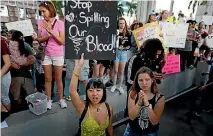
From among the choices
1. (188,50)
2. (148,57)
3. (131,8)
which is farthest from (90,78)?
(131,8)

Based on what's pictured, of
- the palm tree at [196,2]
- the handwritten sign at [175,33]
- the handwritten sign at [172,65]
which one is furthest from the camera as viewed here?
the palm tree at [196,2]

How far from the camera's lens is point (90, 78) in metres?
2.54

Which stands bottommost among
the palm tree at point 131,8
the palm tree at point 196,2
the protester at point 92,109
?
the protester at point 92,109

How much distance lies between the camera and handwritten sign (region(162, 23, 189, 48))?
4.14m

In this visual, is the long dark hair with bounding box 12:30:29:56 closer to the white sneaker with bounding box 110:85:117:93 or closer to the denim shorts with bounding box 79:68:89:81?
the denim shorts with bounding box 79:68:89:81

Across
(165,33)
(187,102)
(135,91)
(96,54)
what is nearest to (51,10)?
(96,54)

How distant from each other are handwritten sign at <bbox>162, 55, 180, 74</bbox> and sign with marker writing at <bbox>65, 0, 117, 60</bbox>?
9.15ft

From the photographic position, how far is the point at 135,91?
2.08 m

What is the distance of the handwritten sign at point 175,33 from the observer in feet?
13.6

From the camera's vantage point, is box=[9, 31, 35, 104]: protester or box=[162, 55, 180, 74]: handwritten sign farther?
box=[162, 55, 180, 74]: handwritten sign

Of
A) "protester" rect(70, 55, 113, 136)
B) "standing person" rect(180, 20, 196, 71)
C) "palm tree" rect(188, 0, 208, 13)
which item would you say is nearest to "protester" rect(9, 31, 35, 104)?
"protester" rect(70, 55, 113, 136)

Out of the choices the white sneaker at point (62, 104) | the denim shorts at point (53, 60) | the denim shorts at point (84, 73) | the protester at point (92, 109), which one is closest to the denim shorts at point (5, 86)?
the denim shorts at point (53, 60)

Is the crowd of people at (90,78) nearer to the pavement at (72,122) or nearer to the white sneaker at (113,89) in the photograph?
the white sneaker at (113,89)

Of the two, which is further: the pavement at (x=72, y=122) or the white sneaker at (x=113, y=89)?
the white sneaker at (x=113, y=89)
